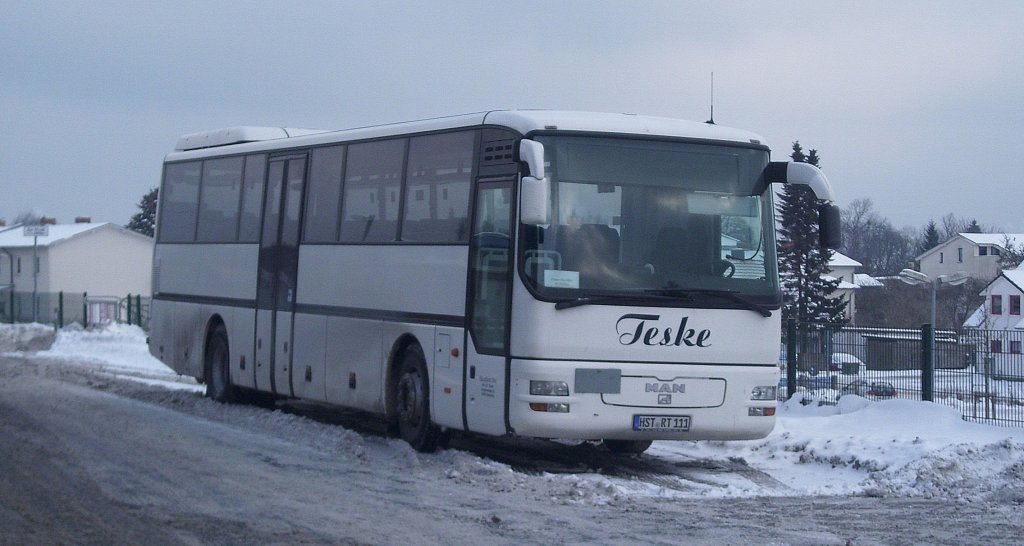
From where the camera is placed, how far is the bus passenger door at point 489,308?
1236 cm

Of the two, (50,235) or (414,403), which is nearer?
(414,403)

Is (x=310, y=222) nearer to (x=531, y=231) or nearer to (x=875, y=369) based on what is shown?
(x=531, y=231)

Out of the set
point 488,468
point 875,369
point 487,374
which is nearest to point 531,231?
point 487,374

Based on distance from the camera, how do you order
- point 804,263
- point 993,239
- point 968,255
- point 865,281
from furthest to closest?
1. point 968,255
2. point 993,239
3. point 865,281
4. point 804,263

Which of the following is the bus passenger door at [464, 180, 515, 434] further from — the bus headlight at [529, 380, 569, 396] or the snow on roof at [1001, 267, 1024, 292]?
the snow on roof at [1001, 267, 1024, 292]

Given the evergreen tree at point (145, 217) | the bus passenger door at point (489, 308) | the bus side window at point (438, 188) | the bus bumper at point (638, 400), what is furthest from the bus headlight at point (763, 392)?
the evergreen tree at point (145, 217)

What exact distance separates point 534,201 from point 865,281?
379ft

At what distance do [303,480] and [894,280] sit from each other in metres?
101

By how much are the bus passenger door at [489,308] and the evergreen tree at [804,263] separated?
4806 centimetres

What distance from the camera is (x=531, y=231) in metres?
12.1

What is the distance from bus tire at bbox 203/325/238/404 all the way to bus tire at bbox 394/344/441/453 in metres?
5.13

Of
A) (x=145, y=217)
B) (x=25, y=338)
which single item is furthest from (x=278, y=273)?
(x=145, y=217)

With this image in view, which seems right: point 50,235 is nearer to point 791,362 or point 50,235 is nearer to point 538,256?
point 791,362

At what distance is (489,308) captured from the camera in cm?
1264
